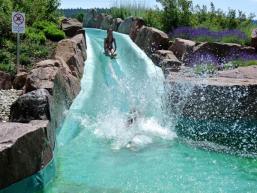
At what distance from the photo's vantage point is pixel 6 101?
24.9 feet

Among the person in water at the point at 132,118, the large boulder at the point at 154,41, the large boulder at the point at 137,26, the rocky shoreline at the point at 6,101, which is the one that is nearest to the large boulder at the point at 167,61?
the large boulder at the point at 154,41

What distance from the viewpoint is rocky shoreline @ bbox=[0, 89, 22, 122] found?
682cm

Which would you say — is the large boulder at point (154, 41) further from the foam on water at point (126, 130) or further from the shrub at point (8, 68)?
the foam on water at point (126, 130)

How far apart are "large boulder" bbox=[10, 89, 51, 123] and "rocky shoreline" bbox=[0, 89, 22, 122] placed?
3.87 ft

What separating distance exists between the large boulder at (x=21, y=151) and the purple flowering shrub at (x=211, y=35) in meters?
10.7

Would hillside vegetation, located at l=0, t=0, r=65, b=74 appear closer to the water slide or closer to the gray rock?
the gray rock

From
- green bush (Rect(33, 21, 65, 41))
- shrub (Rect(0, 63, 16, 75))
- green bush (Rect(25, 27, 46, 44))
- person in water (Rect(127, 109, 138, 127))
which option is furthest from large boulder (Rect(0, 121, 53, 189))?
green bush (Rect(33, 21, 65, 41))

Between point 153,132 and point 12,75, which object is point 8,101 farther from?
point 153,132

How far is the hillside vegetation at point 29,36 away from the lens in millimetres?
10130

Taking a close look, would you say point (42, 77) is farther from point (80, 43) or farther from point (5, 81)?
point (80, 43)

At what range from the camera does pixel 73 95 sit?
8.70 meters

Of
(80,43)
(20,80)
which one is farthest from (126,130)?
(80,43)

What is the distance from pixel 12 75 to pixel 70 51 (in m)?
1.75

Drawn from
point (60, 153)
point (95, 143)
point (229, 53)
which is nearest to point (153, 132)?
point (95, 143)
